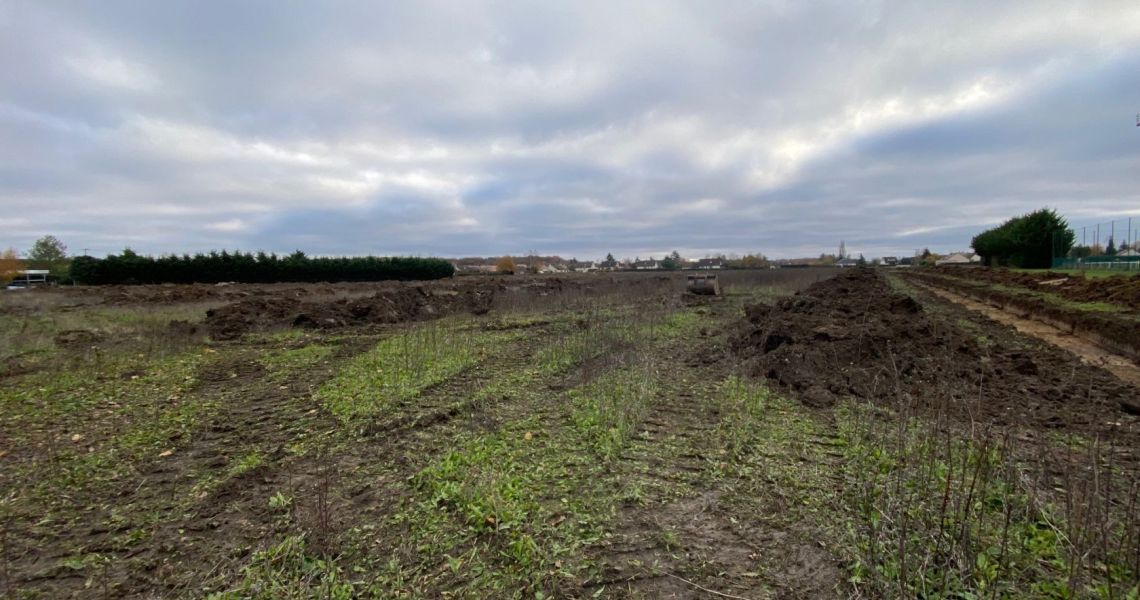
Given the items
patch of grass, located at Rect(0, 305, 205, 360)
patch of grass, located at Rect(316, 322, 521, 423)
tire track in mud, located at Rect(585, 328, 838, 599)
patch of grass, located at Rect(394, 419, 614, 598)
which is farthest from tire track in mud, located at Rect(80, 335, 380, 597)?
patch of grass, located at Rect(0, 305, 205, 360)

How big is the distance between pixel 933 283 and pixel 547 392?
133ft

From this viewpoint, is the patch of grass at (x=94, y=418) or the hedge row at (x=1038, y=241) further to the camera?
the hedge row at (x=1038, y=241)

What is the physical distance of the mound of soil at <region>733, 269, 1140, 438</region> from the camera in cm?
545

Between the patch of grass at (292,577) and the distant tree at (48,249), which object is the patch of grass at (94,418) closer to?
the patch of grass at (292,577)

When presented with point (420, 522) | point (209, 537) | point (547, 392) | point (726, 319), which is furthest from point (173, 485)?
point (726, 319)

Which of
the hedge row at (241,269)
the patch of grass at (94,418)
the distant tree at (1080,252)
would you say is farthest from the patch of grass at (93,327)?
the distant tree at (1080,252)

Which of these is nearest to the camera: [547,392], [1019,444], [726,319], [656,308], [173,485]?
[173,485]

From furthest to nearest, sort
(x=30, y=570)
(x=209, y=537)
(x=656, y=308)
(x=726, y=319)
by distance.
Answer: (x=656, y=308) < (x=726, y=319) < (x=209, y=537) < (x=30, y=570)

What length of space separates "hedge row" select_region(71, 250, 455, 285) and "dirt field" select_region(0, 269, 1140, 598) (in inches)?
1280

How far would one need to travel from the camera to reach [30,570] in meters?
2.95

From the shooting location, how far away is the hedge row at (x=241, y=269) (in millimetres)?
34062

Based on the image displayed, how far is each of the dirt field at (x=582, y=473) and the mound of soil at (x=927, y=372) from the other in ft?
0.17

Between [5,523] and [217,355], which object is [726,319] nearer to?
[217,355]

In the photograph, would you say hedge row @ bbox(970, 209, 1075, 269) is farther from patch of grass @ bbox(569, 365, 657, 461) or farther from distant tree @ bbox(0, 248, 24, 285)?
distant tree @ bbox(0, 248, 24, 285)
